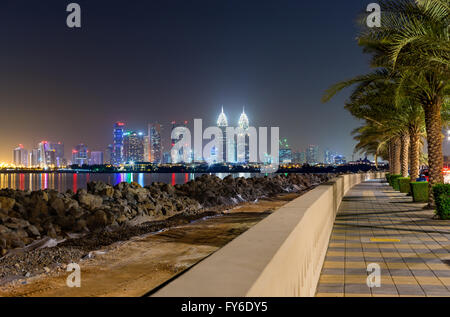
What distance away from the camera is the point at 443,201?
1202cm

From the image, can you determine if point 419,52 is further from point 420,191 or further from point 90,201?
point 90,201

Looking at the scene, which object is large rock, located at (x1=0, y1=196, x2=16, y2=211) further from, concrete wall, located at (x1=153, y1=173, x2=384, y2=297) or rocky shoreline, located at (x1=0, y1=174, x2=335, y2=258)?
concrete wall, located at (x1=153, y1=173, x2=384, y2=297)

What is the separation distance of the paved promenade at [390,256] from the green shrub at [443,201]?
28cm

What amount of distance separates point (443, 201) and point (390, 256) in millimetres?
5464

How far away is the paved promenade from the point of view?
5.59 m

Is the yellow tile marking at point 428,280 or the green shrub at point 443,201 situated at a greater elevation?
the green shrub at point 443,201

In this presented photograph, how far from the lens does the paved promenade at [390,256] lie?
18.3ft

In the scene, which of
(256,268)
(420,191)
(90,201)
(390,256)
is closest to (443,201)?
(390,256)

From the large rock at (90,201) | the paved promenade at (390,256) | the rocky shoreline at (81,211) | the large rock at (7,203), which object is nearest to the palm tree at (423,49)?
the paved promenade at (390,256)

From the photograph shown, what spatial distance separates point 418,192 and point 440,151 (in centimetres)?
315

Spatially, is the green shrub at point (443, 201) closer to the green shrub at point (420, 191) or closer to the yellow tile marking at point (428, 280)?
the green shrub at point (420, 191)

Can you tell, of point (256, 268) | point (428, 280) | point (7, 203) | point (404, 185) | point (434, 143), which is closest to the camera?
point (256, 268)

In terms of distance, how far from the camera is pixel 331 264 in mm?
7039
